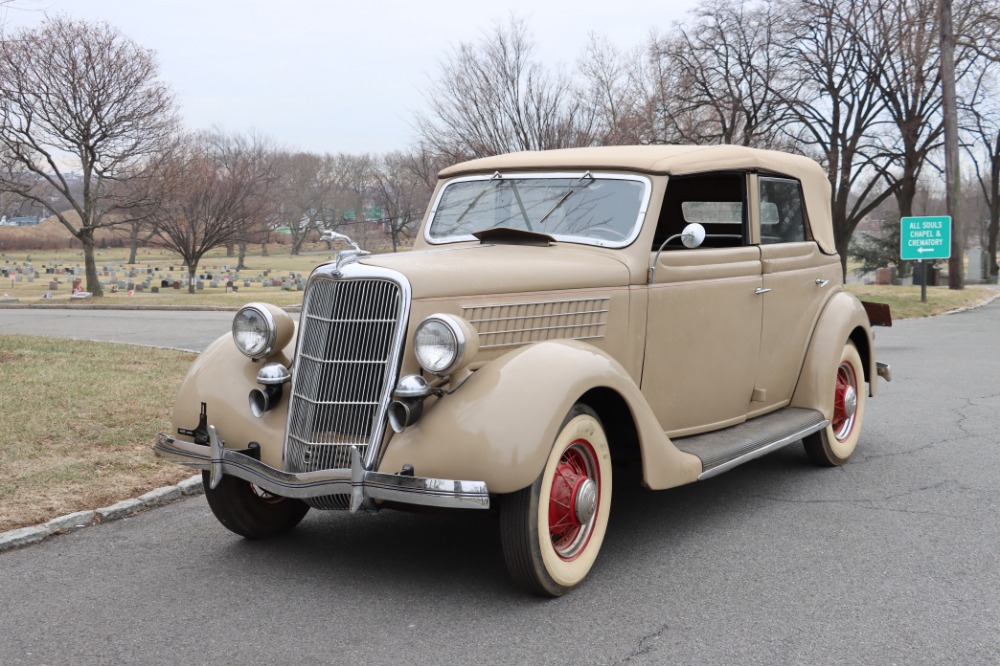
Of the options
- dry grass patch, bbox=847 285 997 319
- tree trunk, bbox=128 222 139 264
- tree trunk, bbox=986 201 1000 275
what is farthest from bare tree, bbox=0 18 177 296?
tree trunk, bbox=986 201 1000 275

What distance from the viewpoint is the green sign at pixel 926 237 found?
22547mm

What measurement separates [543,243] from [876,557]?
7.31 feet

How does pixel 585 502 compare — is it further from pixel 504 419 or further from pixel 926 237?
pixel 926 237

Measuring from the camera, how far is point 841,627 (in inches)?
142

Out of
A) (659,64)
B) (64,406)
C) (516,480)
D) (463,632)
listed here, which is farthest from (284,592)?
(659,64)

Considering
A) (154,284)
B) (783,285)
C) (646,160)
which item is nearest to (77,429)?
(646,160)

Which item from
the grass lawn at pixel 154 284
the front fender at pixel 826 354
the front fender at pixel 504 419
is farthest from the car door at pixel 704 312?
the grass lawn at pixel 154 284

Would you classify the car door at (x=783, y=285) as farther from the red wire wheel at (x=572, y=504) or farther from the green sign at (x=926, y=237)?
the green sign at (x=926, y=237)

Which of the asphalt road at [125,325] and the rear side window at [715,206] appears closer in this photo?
the rear side window at [715,206]

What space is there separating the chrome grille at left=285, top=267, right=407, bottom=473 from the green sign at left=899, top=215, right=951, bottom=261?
21.2 metres

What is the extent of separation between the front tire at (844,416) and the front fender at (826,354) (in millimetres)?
128

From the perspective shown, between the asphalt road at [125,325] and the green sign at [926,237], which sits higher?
the green sign at [926,237]

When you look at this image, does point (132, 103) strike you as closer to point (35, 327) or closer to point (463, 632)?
point (35, 327)

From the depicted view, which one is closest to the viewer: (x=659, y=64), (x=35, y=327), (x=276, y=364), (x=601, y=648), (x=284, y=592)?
(x=601, y=648)
